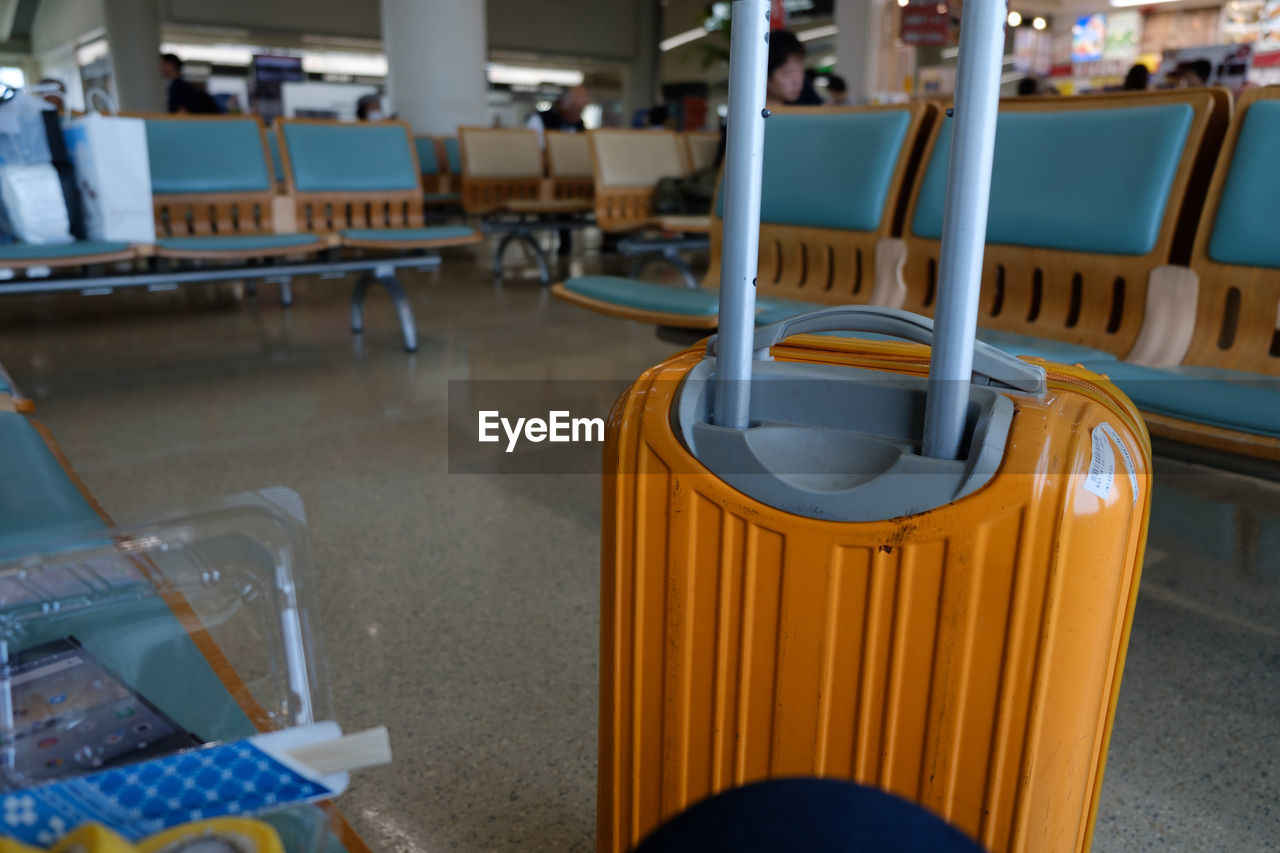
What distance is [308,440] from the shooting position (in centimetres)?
284

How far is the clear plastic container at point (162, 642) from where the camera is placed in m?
0.66

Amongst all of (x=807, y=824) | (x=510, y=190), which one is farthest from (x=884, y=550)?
(x=510, y=190)

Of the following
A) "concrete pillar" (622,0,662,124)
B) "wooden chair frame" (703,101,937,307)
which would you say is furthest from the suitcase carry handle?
"concrete pillar" (622,0,662,124)

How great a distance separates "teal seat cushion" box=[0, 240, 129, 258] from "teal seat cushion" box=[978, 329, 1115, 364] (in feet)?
9.69

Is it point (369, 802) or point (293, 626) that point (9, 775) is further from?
point (369, 802)

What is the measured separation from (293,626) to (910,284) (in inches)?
82.3

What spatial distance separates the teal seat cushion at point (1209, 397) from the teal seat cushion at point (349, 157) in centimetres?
A: 376

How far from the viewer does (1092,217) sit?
2.09 metres

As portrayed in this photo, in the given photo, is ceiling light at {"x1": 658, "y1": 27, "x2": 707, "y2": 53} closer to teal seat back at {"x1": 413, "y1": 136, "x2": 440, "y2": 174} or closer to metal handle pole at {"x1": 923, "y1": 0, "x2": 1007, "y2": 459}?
teal seat back at {"x1": 413, "y1": 136, "x2": 440, "y2": 174}

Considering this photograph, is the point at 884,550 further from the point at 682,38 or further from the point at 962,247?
the point at 682,38

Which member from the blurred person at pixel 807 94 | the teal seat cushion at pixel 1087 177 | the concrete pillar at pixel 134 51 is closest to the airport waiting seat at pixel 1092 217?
the teal seat cushion at pixel 1087 177

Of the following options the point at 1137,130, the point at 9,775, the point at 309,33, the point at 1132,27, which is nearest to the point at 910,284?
the point at 1137,130

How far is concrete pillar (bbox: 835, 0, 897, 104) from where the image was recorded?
32.0ft

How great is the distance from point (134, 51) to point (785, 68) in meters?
14.5
